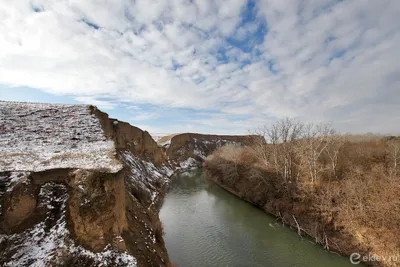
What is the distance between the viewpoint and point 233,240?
14.0 metres

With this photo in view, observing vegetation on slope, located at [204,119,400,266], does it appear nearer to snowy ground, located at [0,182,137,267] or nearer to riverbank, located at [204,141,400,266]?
riverbank, located at [204,141,400,266]

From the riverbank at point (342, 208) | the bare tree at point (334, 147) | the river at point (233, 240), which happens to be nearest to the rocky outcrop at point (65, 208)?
the river at point (233, 240)

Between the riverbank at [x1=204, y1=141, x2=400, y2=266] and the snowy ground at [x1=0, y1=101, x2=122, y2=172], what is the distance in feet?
45.6

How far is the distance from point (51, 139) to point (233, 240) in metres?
13.0

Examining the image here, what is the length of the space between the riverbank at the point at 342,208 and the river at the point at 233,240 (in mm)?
892

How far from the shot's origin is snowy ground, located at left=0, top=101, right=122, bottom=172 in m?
8.94

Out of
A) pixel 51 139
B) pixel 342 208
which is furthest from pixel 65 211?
pixel 342 208

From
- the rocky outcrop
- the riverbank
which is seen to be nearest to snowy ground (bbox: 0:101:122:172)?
the rocky outcrop

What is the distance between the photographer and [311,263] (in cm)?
1163

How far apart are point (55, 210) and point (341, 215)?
16159 mm

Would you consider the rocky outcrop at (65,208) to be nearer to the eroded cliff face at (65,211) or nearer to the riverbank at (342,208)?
the eroded cliff face at (65,211)

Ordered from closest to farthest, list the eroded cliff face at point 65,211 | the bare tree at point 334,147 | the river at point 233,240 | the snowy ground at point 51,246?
the snowy ground at point 51,246 < the eroded cliff face at point 65,211 < the river at point 233,240 < the bare tree at point 334,147

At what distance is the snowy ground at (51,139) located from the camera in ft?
29.3

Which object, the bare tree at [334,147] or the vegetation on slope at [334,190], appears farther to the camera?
the bare tree at [334,147]
